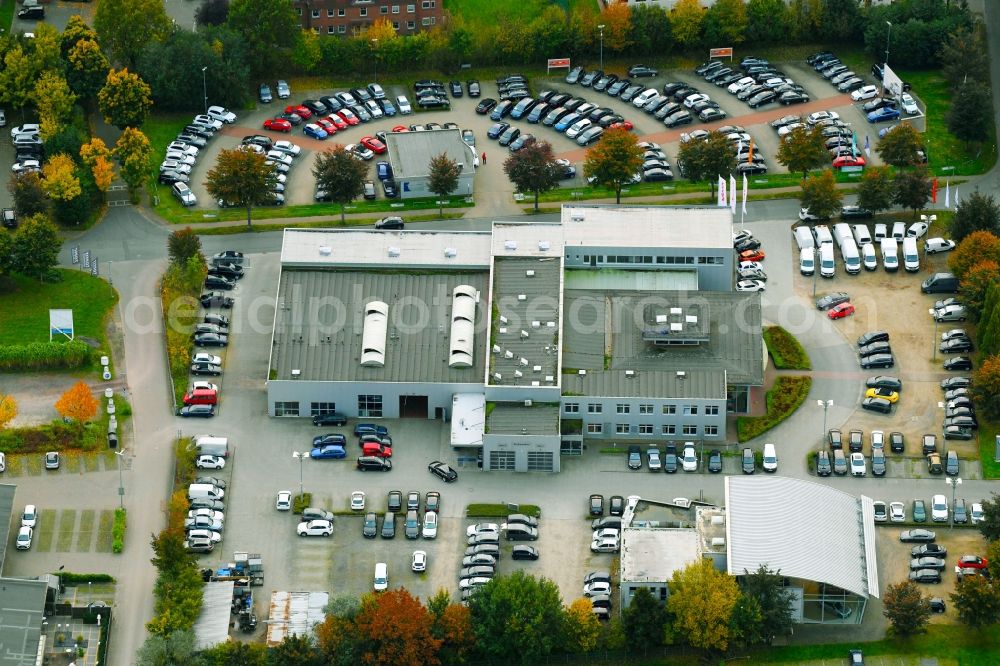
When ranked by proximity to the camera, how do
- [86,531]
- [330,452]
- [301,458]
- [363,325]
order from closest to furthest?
[86,531] → [330,452] → [301,458] → [363,325]

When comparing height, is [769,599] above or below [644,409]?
→ below

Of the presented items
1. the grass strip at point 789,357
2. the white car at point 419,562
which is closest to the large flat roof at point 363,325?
the white car at point 419,562

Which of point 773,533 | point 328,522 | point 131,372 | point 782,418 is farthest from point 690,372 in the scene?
point 131,372

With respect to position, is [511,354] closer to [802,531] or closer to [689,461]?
[689,461]

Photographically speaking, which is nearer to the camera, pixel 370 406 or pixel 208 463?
pixel 208 463

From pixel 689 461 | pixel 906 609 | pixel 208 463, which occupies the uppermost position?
pixel 689 461

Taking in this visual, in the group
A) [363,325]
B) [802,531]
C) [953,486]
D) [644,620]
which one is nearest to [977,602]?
[802,531]

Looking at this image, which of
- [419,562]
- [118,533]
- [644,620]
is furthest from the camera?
[118,533]
